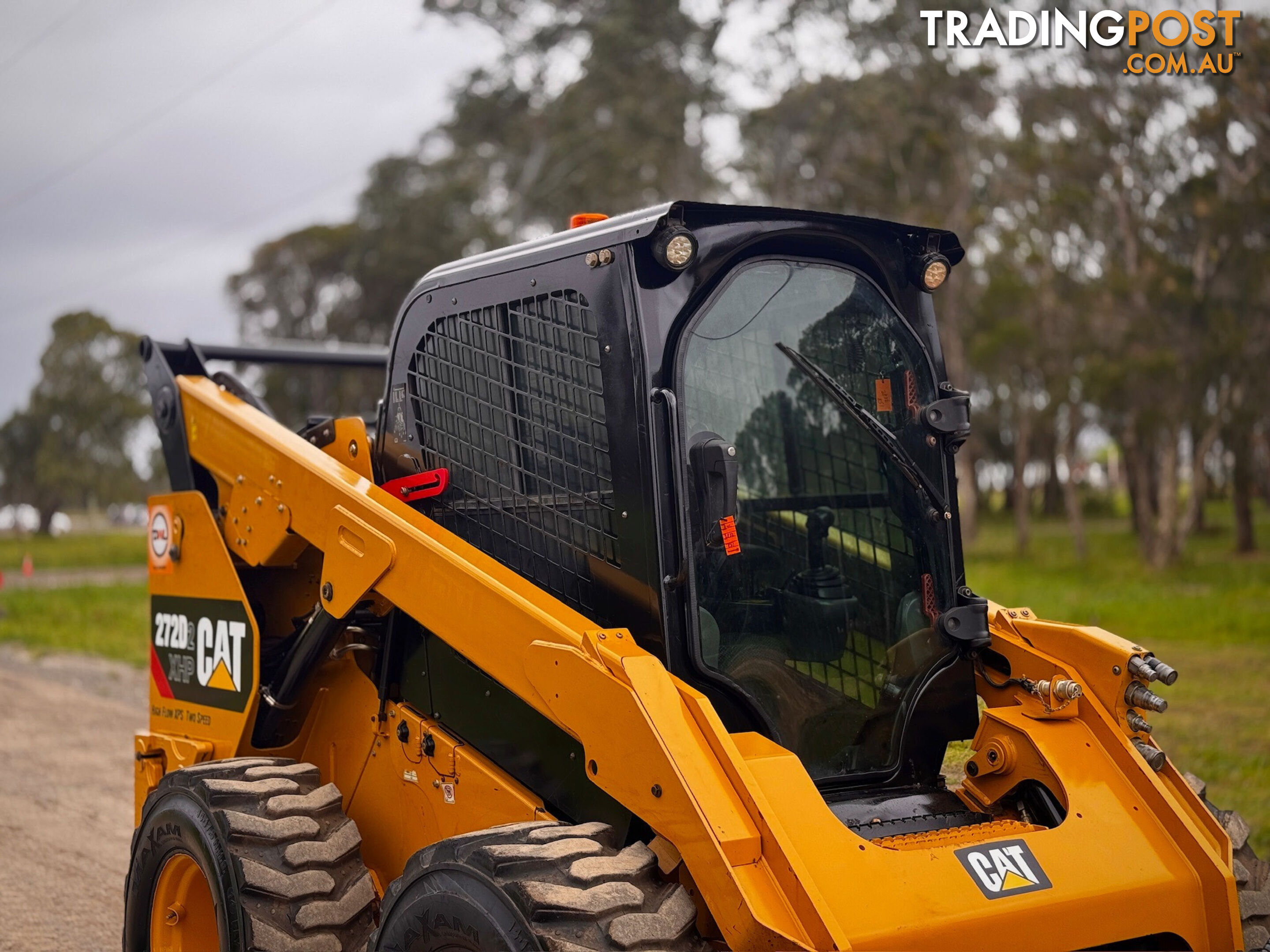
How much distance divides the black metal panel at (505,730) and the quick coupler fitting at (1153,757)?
150cm


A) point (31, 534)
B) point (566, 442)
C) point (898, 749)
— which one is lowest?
point (31, 534)

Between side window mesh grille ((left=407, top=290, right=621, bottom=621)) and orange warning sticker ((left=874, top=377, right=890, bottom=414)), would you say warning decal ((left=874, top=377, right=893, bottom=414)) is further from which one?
side window mesh grille ((left=407, top=290, right=621, bottom=621))

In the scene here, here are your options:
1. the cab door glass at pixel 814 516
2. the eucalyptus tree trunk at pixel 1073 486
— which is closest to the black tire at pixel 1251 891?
the cab door glass at pixel 814 516

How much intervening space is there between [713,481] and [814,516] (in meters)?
0.53

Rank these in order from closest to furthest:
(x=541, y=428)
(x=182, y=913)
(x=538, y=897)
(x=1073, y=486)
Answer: (x=538, y=897), (x=541, y=428), (x=182, y=913), (x=1073, y=486)

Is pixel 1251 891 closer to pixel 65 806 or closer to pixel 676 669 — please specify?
pixel 676 669

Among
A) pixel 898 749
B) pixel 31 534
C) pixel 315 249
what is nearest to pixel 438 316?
pixel 898 749

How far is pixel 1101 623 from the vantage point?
1514 cm

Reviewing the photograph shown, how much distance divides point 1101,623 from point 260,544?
1276cm

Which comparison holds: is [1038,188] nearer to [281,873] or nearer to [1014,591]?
[1014,591]

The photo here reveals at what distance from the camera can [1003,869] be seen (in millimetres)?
3111

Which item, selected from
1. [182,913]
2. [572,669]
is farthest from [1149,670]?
[182,913]

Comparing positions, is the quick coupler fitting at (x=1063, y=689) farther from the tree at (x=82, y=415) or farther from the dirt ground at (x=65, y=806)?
the tree at (x=82, y=415)

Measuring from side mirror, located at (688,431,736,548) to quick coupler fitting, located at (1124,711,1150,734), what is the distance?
1368mm
